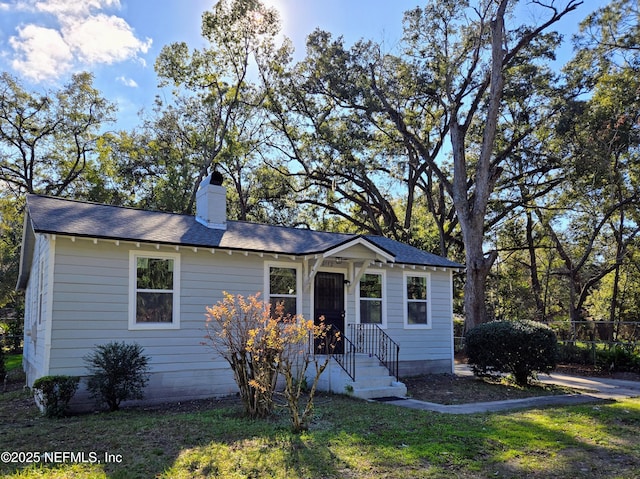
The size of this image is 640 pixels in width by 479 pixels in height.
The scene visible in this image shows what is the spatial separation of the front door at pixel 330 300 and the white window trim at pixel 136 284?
3379mm

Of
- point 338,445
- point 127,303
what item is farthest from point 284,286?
point 338,445

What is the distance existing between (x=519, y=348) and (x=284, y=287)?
5.52 meters

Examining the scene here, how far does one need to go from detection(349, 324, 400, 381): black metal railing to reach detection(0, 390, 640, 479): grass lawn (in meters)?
3.91

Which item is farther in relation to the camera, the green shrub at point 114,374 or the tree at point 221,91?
the tree at point 221,91

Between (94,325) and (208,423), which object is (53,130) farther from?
(208,423)

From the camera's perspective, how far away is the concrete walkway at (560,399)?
28.4 feet

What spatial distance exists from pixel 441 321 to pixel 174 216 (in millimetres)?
7705

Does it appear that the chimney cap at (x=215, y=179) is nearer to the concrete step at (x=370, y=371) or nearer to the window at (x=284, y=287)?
the window at (x=284, y=287)

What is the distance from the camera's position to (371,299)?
41.4 ft

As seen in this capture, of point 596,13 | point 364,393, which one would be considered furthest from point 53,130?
point 596,13

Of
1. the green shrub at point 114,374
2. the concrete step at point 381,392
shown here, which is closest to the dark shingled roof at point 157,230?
the green shrub at point 114,374

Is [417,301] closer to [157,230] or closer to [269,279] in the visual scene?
[269,279]

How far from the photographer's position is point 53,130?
24.6 m

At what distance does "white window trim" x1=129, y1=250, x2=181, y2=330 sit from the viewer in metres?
9.45
